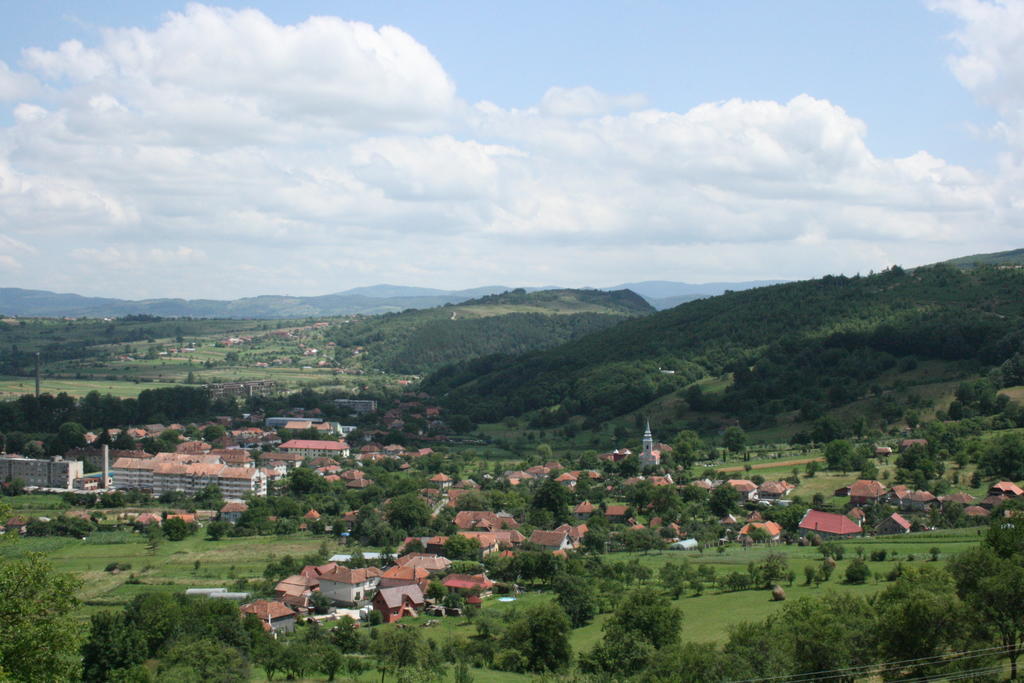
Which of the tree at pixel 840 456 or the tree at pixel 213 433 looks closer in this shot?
the tree at pixel 840 456

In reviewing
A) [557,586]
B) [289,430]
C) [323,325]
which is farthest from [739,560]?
[323,325]

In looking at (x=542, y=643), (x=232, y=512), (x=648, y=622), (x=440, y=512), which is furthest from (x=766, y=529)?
(x=232, y=512)

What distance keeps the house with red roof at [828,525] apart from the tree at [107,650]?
2938 cm

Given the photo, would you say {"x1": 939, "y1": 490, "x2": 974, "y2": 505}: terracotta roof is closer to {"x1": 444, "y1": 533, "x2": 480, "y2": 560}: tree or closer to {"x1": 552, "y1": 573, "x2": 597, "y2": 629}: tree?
{"x1": 552, "y1": 573, "x2": 597, "y2": 629}: tree

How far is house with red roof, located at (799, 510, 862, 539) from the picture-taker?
42.8 metres

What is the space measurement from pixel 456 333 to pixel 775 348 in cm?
7837

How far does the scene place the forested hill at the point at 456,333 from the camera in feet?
499

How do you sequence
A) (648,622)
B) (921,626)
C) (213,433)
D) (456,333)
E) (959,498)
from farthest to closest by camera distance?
1. (456,333)
2. (213,433)
3. (959,498)
4. (648,622)
5. (921,626)

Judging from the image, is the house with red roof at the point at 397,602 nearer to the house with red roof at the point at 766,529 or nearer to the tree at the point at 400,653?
the tree at the point at 400,653

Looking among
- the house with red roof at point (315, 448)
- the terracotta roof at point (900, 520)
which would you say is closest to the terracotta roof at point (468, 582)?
the terracotta roof at point (900, 520)

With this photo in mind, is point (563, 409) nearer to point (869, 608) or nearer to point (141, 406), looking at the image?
point (141, 406)

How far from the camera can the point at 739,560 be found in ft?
125

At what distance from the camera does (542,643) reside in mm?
28000

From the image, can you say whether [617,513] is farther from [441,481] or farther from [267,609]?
[267,609]
